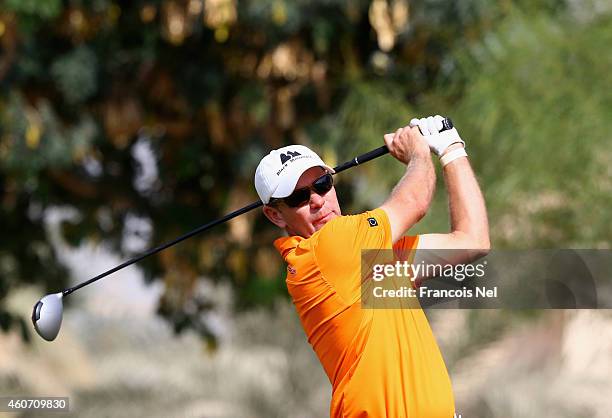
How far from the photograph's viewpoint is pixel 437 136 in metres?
3.59

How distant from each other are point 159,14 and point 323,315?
8.38 m

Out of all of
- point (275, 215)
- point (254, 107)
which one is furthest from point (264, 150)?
point (275, 215)

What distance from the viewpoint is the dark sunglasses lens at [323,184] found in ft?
11.8

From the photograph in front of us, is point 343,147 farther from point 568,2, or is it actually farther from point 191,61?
point 568,2

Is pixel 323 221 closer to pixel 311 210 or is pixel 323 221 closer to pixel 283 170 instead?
pixel 311 210

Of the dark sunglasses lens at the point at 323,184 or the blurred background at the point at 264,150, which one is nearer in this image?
the dark sunglasses lens at the point at 323,184

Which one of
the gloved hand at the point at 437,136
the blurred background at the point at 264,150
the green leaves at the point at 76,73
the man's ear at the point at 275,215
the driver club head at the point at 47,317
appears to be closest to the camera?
the gloved hand at the point at 437,136

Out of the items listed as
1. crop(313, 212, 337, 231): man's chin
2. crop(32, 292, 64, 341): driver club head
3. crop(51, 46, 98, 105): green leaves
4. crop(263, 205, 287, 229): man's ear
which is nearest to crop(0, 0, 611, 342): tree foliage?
crop(51, 46, 98, 105): green leaves

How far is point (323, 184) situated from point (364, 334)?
452 millimetres

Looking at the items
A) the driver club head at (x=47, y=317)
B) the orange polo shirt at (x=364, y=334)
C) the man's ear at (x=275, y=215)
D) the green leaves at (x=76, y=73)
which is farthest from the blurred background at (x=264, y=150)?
the orange polo shirt at (x=364, y=334)

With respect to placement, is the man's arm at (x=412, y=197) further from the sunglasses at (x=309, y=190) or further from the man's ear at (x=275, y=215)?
the man's ear at (x=275, y=215)

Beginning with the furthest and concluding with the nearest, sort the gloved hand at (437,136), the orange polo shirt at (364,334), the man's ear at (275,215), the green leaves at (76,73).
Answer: the green leaves at (76,73)
the man's ear at (275,215)
the gloved hand at (437,136)
the orange polo shirt at (364,334)

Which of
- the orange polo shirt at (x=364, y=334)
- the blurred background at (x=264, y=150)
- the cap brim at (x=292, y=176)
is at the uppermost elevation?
the blurred background at (x=264, y=150)

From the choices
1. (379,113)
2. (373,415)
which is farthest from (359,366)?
(379,113)
